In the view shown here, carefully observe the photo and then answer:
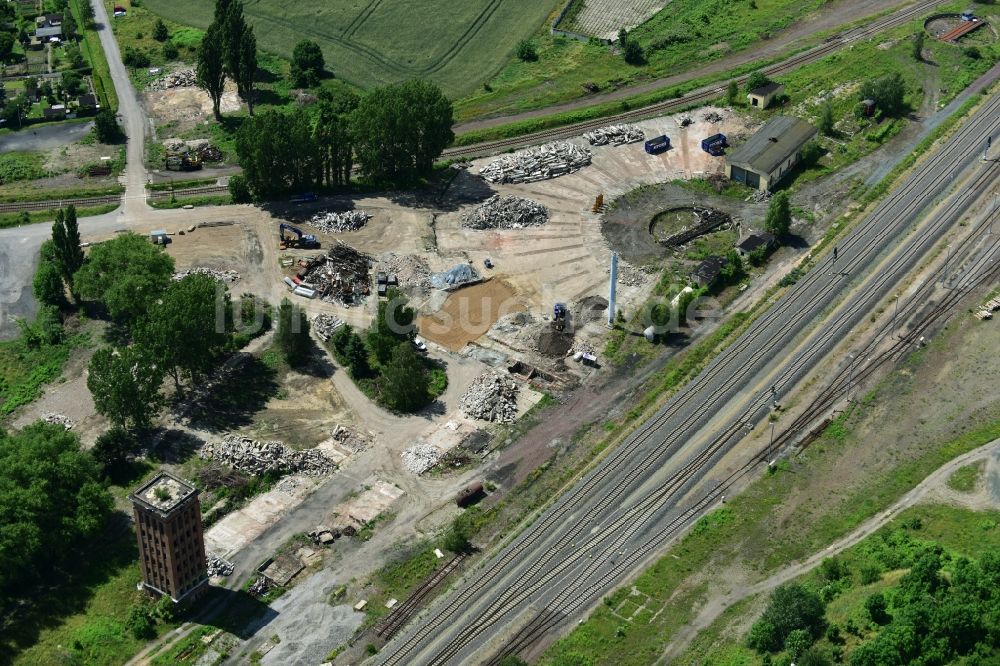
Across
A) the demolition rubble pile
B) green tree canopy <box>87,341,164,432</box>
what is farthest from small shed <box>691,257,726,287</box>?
green tree canopy <box>87,341,164,432</box>

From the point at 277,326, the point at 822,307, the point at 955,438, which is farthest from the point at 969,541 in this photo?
the point at 277,326

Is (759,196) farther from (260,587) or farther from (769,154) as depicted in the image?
(260,587)

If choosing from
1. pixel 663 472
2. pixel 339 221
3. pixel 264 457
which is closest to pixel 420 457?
pixel 264 457

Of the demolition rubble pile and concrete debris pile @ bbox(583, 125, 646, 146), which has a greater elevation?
concrete debris pile @ bbox(583, 125, 646, 146)

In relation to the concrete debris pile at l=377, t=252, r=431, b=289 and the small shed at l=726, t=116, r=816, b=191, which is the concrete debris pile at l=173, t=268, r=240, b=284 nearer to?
the concrete debris pile at l=377, t=252, r=431, b=289

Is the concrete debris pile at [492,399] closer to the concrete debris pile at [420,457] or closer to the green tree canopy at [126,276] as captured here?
the concrete debris pile at [420,457]

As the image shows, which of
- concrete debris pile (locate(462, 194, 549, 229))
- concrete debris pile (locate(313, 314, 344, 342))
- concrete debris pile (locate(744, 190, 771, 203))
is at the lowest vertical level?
concrete debris pile (locate(313, 314, 344, 342))

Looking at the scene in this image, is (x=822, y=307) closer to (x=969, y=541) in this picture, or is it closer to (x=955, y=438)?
(x=955, y=438)
